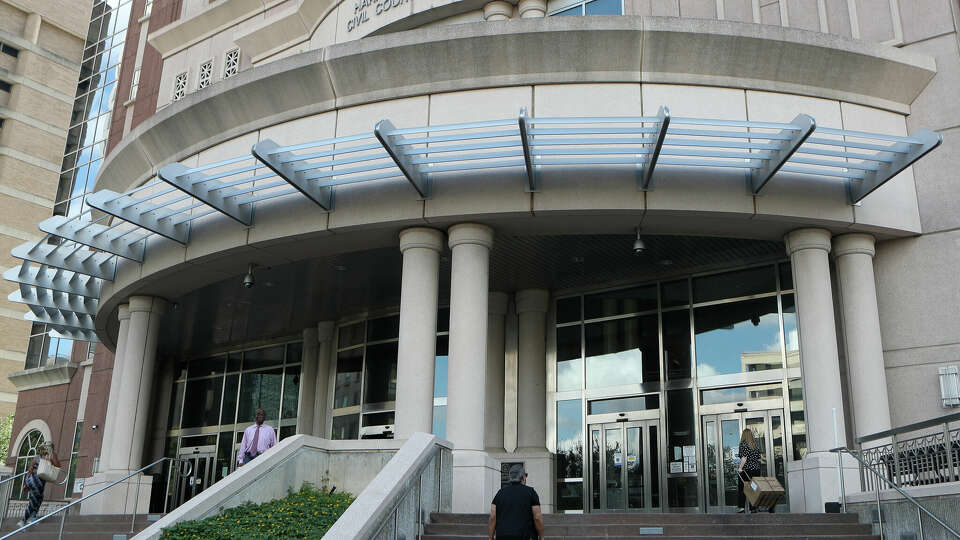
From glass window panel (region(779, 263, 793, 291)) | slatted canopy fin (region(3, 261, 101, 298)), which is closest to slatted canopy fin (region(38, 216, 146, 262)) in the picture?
slatted canopy fin (region(3, 261, 101, 298))

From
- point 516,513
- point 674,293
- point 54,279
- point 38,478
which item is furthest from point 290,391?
point 516,513

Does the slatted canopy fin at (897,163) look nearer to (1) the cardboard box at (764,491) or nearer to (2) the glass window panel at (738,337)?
(2) the glass window panel at (738,337)

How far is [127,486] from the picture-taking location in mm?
20297

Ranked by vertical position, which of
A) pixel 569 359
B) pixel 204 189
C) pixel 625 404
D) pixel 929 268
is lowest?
pixel 625 404

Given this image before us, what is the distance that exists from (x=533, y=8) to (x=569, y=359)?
8545 millimetres

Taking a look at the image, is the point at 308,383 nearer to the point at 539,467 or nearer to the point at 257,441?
the point at 539,467

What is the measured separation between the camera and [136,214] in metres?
17.5

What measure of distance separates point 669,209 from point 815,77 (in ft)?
12.7

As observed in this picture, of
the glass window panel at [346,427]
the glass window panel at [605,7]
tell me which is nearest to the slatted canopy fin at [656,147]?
the glass window panel at [605,7]

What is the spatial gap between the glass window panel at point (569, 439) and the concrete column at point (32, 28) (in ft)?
175

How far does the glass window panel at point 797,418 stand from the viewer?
17.9m

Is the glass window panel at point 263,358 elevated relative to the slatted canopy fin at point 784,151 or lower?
lower

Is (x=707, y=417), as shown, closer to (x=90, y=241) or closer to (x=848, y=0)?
(x=848, y=0)

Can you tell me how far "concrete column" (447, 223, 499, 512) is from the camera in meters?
14.3
